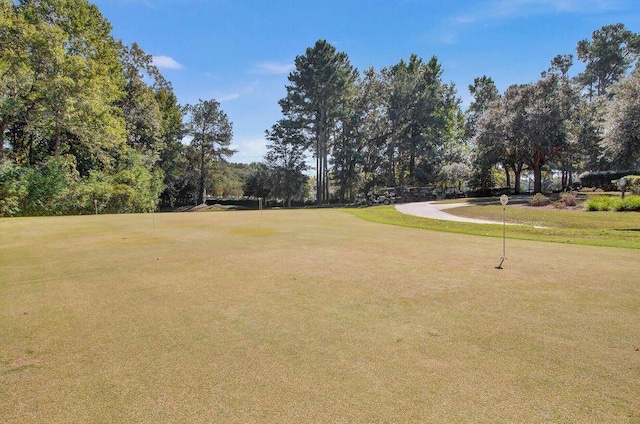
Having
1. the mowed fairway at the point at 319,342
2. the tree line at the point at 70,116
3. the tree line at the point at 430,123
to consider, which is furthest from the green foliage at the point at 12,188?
the tree line at the point at 430,123

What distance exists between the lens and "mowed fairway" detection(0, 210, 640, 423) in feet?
7.63

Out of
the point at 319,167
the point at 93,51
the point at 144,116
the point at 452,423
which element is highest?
the point at 93,51

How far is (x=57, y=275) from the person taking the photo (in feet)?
19.1

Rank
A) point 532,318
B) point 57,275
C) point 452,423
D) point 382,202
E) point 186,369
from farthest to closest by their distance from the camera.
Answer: point 382,202, point 57,275, point 532,318, point 186,369, point 452,423

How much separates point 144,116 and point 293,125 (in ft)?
60.9

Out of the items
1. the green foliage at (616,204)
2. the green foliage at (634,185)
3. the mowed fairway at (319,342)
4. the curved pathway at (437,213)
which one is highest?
the green foliage at (634,185)

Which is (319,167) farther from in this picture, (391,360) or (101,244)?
(391,360)

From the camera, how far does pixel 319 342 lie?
328cm

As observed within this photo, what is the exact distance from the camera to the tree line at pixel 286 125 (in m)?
25.7

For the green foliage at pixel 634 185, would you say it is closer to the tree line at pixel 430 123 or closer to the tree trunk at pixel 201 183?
the tree line at pixel 430 123

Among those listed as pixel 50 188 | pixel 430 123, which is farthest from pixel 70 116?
pixel 430 123

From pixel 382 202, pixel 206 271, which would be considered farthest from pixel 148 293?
pixel 382 202

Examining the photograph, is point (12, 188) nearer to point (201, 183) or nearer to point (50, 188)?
point (50, 188)

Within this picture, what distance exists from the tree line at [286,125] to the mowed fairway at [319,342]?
66.4 feet
